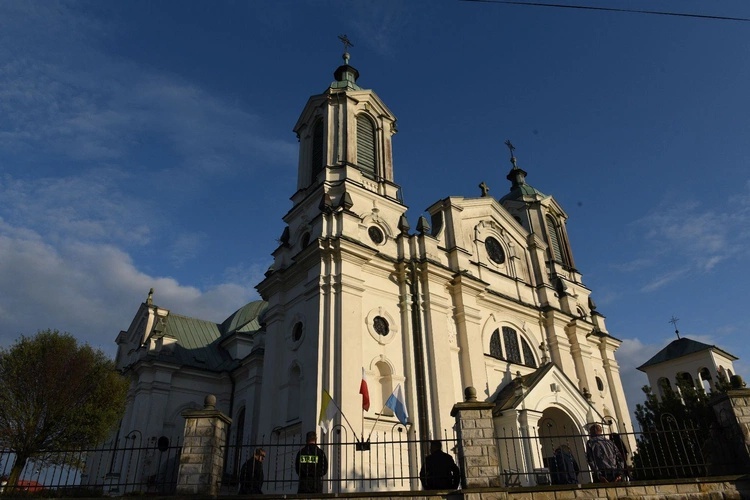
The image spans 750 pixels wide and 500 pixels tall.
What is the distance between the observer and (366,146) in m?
25.7

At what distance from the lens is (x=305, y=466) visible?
11.0m

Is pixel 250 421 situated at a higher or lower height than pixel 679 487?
higher

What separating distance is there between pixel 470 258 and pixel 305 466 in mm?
15395

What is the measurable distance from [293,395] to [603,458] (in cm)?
1156

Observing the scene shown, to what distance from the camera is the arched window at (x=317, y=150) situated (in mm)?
25219

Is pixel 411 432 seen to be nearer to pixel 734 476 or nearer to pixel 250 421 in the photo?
pixel 250 421

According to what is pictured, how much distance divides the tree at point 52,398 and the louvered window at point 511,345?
17.6 metres

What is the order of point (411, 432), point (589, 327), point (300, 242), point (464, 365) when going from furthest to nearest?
point (589, 327) → point (300, 242) → point (464, 365) → point (411, 432)

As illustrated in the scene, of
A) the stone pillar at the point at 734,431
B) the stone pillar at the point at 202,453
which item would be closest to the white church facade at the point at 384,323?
the stone pillar at the point at 202,453

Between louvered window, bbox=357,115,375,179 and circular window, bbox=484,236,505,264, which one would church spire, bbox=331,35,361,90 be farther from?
circular window, bbox=484,236,505,264

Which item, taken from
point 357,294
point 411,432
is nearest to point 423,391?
point 411,432

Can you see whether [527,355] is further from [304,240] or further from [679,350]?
[679,350]

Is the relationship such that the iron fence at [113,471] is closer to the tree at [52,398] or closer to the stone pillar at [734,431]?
the tree at [52,398]

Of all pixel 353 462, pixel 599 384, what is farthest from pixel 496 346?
pixel 353 462
